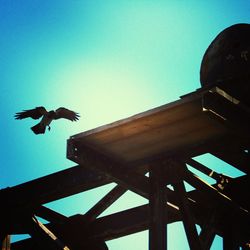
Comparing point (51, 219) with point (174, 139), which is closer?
point (174, 139)

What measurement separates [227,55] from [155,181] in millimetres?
2619

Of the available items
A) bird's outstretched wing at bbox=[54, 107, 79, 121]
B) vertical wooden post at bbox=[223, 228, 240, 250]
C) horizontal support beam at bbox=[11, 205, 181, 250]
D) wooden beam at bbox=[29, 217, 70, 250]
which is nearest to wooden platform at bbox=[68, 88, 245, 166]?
horizontal support beam at bbox=[11, 205, 181, 250]

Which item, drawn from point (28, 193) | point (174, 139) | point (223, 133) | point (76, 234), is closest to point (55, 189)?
point (28, 193)

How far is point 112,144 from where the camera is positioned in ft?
21.9

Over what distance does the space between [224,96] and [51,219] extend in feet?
12.7

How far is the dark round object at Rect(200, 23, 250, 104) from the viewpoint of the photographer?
796 cm

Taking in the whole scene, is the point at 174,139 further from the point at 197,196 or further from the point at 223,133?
the point at 197,196

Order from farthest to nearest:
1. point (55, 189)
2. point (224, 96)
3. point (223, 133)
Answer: point (55, 189) → point (223, 133) → point (224, 96)

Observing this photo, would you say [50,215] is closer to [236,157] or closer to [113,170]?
[113,170]

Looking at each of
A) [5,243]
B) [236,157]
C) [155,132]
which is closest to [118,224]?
[5,243]

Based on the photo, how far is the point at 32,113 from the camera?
10.2 meters

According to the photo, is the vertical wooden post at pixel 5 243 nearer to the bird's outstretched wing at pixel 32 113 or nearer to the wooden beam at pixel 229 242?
the bird's outstretched wing at pixel 32 113

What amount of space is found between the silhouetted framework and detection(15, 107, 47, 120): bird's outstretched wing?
2214 millimetres

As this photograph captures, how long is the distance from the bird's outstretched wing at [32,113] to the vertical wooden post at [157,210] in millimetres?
3952
